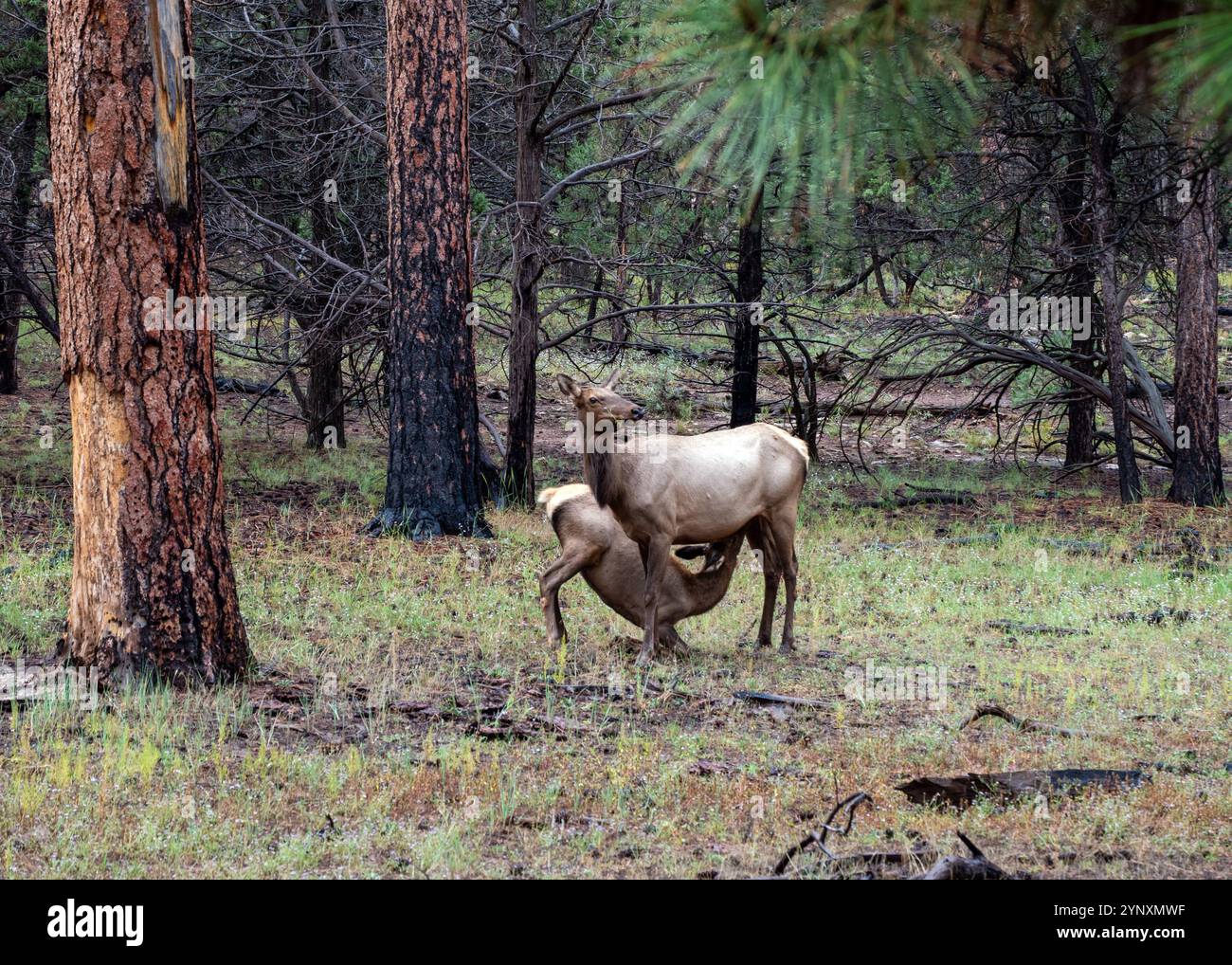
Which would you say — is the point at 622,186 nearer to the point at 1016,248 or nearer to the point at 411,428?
the point at 411,428

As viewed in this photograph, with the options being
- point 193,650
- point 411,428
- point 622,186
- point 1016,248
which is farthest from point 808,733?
point 1016,248

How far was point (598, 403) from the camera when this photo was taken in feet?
28.9

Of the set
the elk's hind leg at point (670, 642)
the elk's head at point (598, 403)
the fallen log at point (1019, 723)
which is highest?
the elk's head at point (598, 403)

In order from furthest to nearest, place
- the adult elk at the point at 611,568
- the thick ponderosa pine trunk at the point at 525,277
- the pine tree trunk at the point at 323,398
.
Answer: the pine tree trunk at the point at 323,398 < the thick ponderosa pine trunk at the point at 525,277 < the adult elk at the point at 611,568

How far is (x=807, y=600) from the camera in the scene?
10906mm

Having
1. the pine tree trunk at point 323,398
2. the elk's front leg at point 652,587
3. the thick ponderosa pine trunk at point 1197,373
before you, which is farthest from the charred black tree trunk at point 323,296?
the thick ponderosa pine trunk at point 1197,373

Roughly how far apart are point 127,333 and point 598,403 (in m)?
2.98

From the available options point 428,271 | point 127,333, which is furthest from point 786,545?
point 428,271

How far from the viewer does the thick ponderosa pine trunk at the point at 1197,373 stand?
16.1 m

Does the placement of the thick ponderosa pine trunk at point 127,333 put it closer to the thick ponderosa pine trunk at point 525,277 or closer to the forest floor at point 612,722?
the forest floor at point 612,722

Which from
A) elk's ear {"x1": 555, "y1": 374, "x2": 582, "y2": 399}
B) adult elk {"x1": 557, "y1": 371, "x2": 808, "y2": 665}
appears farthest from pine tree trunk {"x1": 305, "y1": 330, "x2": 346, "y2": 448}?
elk's ear {"x1": 555, "y1": 374, "x2": 582, "y2": 399}

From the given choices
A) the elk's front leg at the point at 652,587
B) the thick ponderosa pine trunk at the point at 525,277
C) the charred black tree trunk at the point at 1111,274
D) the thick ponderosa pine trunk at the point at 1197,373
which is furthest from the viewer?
the thick ponderosa pine trunk at the point at 1197,373

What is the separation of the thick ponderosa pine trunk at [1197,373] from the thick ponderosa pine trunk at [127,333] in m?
12.6

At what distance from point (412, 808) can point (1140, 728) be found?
4.12 meters
